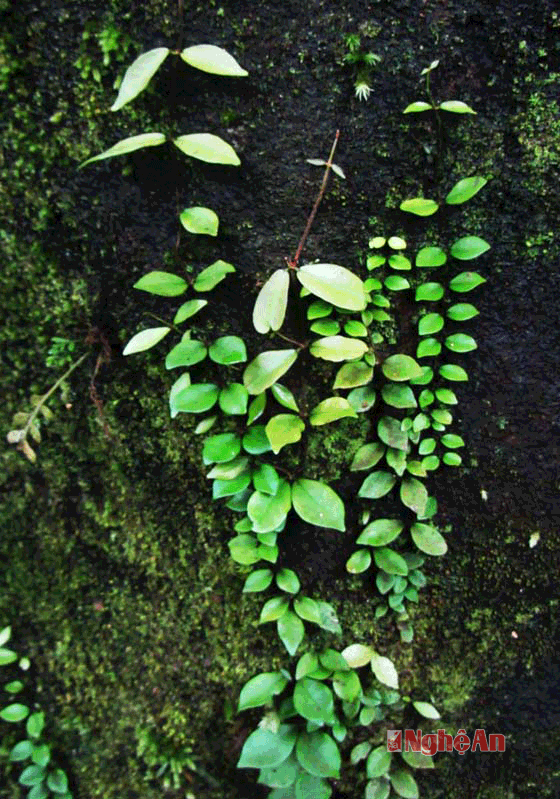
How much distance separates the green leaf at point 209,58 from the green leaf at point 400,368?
0.59 metres

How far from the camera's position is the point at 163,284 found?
38.3 inches

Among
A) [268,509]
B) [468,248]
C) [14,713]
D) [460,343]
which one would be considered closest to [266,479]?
[268,509]

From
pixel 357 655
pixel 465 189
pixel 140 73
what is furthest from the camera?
pixel 357 655

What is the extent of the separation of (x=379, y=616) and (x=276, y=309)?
768 mm

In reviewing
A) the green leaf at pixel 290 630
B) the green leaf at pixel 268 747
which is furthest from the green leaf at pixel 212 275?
the green leaf at pixel 268 747

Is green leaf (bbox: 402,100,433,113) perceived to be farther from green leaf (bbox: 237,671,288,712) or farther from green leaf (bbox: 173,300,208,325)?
green leaf (bbox: 237,671,288,712)

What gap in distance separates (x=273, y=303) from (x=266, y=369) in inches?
5.2

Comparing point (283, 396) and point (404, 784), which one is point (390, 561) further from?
point (404, 784)

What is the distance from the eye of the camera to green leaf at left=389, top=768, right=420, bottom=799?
1.19 meters

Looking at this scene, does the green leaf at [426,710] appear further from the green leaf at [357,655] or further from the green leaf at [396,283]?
the green leaf at [396,283]

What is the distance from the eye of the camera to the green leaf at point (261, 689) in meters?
1.13

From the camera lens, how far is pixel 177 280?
0.98 meters

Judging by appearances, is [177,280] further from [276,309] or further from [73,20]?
[73,20]

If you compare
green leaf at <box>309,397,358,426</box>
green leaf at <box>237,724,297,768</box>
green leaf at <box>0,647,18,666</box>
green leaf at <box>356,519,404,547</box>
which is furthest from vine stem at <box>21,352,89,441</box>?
green leaf at <box>237,724,297,768</box>
